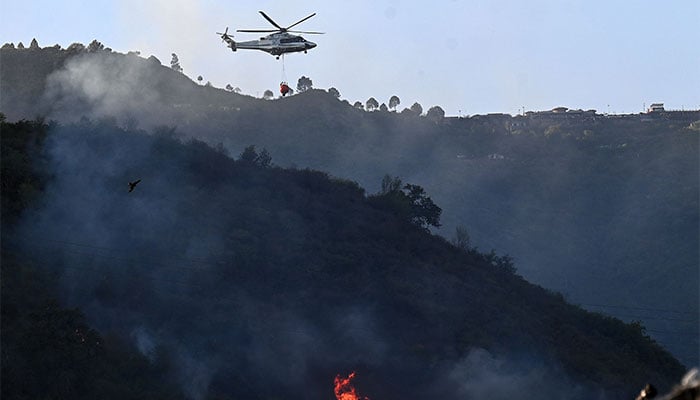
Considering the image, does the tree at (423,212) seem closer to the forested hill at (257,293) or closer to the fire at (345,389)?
the forested hill at (257,293)

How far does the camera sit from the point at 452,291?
125500 mm

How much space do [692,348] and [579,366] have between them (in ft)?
199

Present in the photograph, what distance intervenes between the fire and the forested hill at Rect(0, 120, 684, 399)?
3.62ft

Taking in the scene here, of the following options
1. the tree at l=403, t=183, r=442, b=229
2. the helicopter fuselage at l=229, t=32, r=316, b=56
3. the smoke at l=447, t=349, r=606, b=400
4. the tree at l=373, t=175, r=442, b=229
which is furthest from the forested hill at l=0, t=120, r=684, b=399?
the helicopter fuselage at l=229, t=32, r=316, b=56

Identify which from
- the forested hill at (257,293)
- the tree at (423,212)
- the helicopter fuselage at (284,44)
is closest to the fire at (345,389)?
the forested hill at (257,293)

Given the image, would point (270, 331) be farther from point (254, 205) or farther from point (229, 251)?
point (254, 205)

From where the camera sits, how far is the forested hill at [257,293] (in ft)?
309

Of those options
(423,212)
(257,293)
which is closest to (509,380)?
(257,293)

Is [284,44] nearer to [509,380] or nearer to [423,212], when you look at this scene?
[509,380]

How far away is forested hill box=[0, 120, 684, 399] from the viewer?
309 feet

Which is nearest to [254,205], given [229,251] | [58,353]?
[229,251]

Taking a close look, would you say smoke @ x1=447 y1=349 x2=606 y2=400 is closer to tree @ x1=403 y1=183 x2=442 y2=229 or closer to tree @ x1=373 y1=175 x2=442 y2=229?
tree @ x1=373 y1=175 x2=442 y2=229

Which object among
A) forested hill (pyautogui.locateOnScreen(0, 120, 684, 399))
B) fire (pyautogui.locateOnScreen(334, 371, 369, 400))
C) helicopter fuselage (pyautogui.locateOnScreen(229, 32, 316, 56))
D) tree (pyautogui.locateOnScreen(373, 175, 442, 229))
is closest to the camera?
helicopter fuselage (pyautogui.locateOnScreen(229, 32, 316, 56))

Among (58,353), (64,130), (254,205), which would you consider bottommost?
(58,353)
